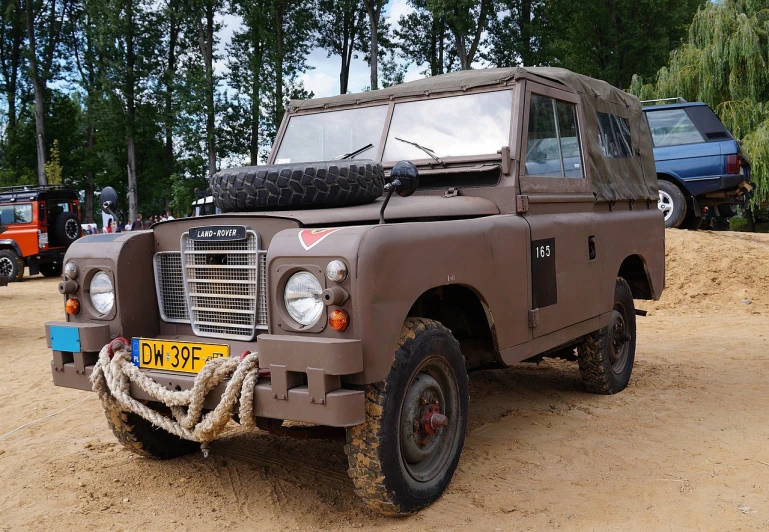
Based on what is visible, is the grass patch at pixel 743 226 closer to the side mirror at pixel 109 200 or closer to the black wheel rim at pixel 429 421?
the black wheel rim at pixel 429 421

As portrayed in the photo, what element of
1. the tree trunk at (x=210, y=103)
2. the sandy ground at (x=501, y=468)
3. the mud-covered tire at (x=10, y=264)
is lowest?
the sandy ground at (x=501, y=468)

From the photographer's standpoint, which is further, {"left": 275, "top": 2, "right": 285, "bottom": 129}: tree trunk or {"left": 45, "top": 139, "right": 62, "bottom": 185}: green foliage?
{"left": 45, "top": 139, "right": 62, "bottom": 185}: green foliage

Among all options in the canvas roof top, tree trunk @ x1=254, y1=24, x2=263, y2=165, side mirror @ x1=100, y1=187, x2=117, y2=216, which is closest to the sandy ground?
side mirror @ x1=100, y1=187, x2=117, y2=216

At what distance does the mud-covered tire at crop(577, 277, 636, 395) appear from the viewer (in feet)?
18.8

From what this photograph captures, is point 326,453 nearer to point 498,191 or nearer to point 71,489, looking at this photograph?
point 71,489

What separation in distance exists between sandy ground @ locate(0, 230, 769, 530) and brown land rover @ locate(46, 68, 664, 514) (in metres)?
0.32

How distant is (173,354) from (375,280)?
123 centimetres

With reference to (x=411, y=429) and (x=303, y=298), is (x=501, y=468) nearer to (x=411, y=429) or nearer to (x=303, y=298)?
(x=411, y=429)

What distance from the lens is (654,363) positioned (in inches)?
292

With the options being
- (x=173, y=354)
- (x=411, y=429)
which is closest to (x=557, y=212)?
(x=411, y=429)

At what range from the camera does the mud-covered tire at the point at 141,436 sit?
14.4 feet

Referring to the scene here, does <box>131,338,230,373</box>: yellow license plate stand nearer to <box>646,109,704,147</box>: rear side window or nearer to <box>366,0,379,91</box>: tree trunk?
<box>646,109,704,147</box>: rear side window

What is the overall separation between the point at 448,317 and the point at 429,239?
2.92 ft

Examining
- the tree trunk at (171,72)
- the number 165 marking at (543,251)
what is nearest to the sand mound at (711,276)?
the number 165 marking at (543,251)
